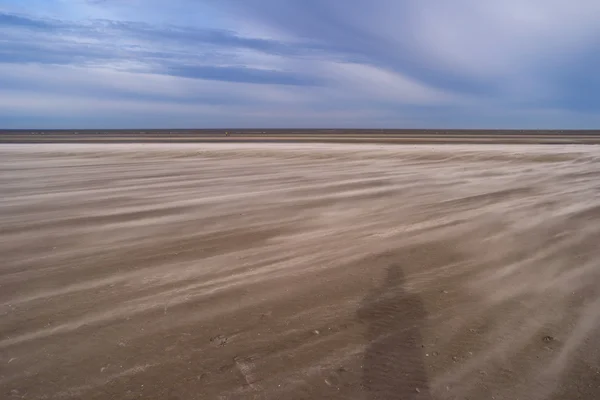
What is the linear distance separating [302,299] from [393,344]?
3.82 ft

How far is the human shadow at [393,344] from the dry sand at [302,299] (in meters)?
0.02

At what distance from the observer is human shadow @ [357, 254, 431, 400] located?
2893mm

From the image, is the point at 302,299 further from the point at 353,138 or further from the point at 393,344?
the point at 353,138

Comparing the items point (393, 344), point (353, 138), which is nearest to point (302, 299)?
point (393, 344)

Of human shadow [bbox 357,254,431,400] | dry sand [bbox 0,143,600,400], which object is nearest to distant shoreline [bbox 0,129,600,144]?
dry sand [bbox 0,143,600,400]

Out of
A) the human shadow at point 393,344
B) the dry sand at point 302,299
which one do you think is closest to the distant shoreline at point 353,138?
the dry sand at point 302,299

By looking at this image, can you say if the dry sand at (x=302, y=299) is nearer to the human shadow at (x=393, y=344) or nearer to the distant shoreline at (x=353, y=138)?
the human shadow at (x=393, y=344)

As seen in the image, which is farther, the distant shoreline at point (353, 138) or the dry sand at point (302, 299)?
the distant shoreline at point (353, 138)

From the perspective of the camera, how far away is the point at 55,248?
19.4 feet

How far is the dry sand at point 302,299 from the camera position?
2.98 metres

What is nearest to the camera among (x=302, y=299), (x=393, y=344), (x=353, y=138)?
(x=393, y=344)

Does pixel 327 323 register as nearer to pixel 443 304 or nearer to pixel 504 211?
pixel 443 304

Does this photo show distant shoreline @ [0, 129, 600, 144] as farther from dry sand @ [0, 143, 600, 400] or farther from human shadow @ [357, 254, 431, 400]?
human shadow @ [357, 254, 431, 400]

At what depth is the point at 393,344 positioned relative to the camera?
341 centimetres
